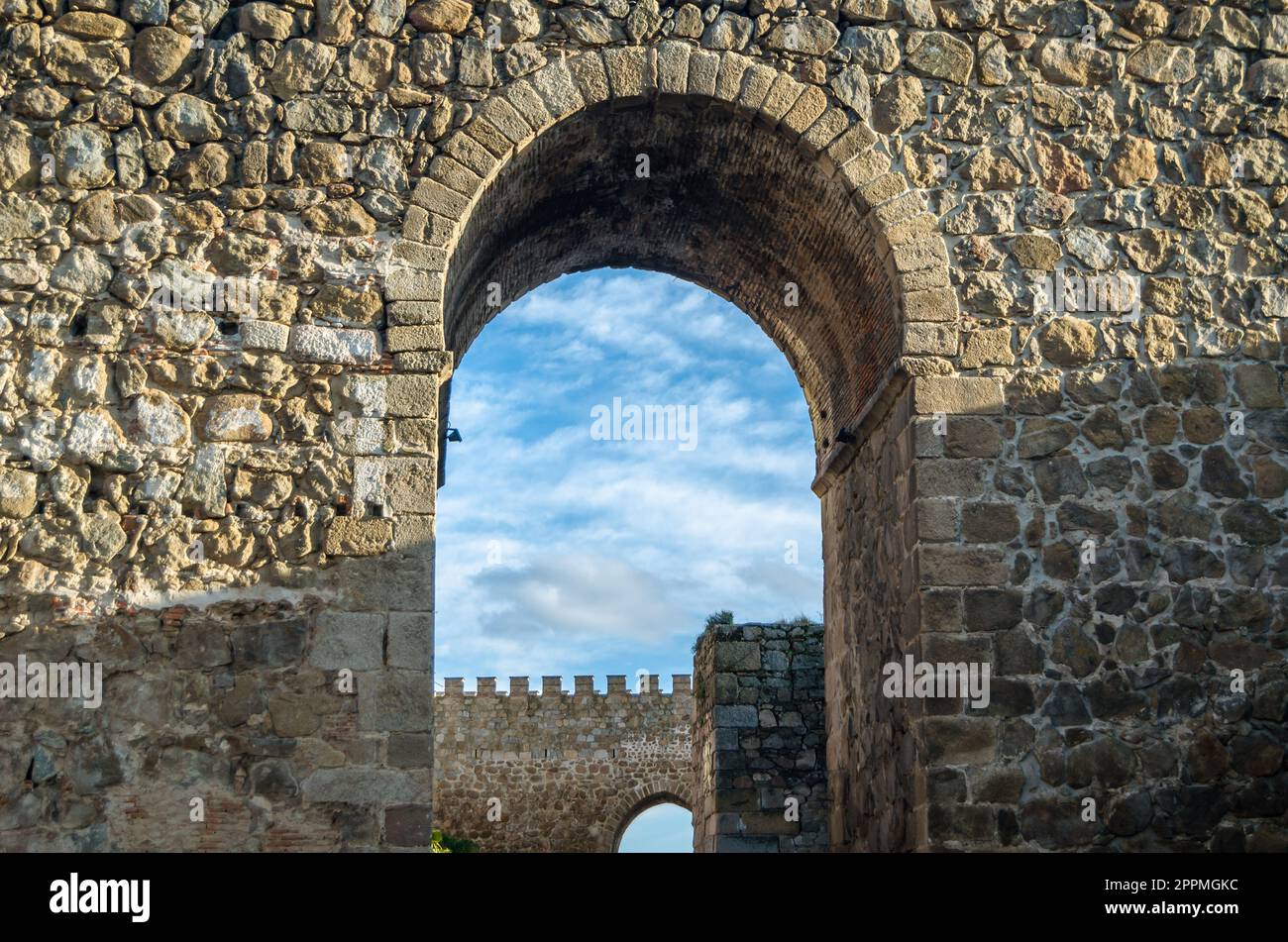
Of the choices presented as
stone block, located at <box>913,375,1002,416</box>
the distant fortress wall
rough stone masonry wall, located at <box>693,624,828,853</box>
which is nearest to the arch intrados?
stone block, located at <box>913,375,1002,416</box>

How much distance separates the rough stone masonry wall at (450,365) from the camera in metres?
6.52

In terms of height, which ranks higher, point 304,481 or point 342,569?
point 304,481

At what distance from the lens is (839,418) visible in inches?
350

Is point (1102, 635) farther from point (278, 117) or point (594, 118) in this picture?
point (278, 117)

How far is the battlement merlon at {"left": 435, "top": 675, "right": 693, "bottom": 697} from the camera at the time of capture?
21266 millimetres

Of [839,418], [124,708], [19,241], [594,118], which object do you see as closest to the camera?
[124,708]

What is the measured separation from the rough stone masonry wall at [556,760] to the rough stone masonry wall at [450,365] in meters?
13.6

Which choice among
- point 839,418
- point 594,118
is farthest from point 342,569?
point 839,418

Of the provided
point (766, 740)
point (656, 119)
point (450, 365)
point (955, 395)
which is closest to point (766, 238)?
point (656, 119)

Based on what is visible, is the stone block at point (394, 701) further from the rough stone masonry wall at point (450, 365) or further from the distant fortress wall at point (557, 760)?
the distant fortress wall at point (557, 760)

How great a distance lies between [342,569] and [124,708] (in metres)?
1.19

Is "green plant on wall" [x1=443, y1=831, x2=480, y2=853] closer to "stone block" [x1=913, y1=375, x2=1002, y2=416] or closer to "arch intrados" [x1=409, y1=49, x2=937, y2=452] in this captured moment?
"arch intrados" [x1=409, y1=49, x2=937, y2=452]

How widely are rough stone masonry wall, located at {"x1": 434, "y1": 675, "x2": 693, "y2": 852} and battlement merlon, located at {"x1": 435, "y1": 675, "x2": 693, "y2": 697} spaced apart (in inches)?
0.6
